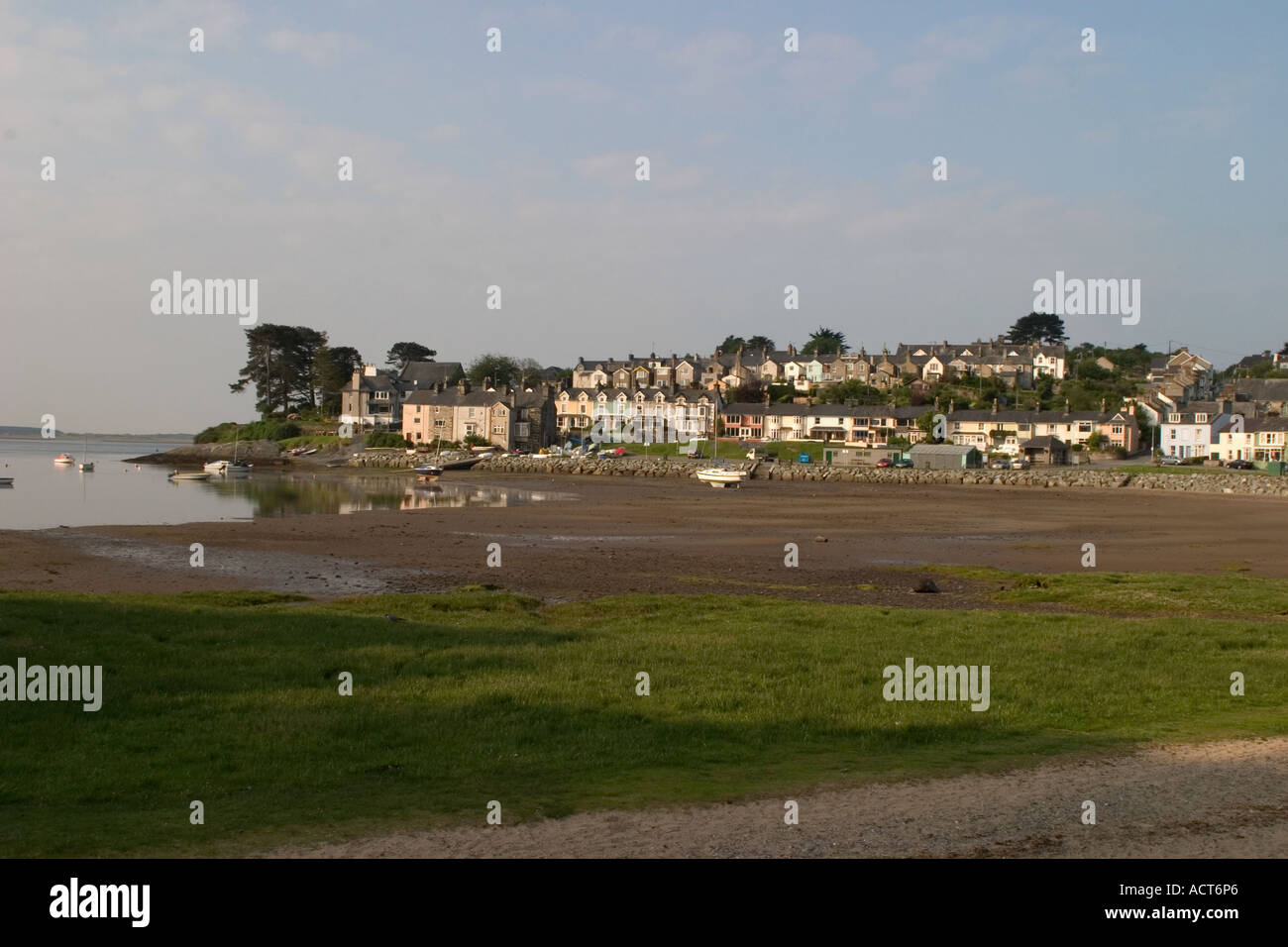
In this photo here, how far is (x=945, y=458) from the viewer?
11938 cm

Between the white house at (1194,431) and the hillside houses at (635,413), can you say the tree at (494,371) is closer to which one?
the hillside houses at (635,413)

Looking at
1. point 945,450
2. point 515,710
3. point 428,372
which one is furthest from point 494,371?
point 515,710

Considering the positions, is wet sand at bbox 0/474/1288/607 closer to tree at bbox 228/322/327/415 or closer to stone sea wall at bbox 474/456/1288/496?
stone sea wall at bbox 474/456/1288/496

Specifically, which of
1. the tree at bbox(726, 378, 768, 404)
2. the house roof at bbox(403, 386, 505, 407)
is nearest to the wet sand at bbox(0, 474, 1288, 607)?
the house roof at bbox(403, 386, 505, 407)

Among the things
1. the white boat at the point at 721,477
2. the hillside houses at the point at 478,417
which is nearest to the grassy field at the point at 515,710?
the white boat at the point at 721,477

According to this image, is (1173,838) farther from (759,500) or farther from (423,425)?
(423,425)

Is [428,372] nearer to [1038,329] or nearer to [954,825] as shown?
[1038,329]

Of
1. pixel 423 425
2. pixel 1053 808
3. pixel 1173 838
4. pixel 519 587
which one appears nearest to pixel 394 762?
pixel 1053 808

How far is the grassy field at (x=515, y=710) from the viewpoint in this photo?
1147 centimetres

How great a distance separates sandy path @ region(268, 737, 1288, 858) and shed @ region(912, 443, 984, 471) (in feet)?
352

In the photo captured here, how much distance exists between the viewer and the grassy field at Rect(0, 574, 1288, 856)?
37.6 ft

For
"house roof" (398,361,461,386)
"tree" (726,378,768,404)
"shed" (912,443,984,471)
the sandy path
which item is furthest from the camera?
"house roof" (398,361,461,386)

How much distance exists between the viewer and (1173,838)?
10250mm
